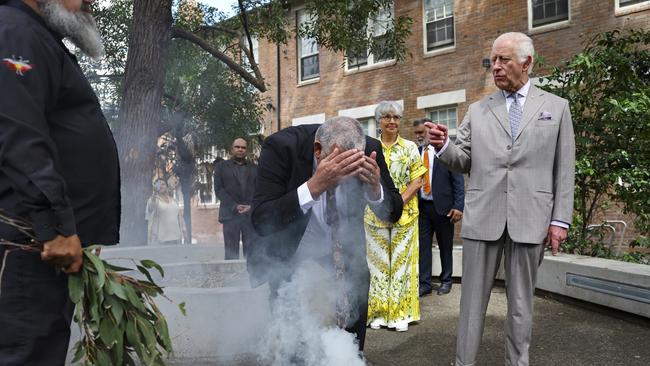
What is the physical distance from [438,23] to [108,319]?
13.4m

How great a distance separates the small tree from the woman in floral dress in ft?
7.66

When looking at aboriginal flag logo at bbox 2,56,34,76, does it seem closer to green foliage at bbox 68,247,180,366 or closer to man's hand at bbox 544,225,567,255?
green foliage at bbox 68,247,180,366

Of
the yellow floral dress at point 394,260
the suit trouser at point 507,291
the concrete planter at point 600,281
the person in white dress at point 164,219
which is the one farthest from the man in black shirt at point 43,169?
the person in white dress at point 164,219

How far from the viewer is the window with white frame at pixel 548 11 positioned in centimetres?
1198

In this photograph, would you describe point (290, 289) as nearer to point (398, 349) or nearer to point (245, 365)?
point (245, 365)

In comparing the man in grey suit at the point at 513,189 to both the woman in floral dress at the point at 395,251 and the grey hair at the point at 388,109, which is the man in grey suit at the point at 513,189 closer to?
the woman in floral dress at the point at 395,251

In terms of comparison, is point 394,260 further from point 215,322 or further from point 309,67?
point 309,67

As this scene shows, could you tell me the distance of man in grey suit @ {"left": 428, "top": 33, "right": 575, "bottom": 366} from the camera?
333 cm

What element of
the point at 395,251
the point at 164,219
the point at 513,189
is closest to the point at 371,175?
the point at 513,189

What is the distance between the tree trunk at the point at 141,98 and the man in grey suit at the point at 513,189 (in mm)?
5319

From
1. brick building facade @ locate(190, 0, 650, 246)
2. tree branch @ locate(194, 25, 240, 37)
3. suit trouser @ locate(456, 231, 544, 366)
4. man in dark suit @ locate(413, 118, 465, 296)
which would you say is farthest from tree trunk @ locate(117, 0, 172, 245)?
suit trouser @ locate(456, 231, 544, 366)

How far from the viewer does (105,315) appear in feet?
6.75

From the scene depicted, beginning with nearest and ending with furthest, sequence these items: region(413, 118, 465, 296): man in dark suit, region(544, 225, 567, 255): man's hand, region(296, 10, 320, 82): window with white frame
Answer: region(544, 225, 567, 255): man's hand → region(413, 118, 465, 296): man in dark suit → region(296, 10, 320, 82): window with white frame

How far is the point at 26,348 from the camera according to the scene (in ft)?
6.42
